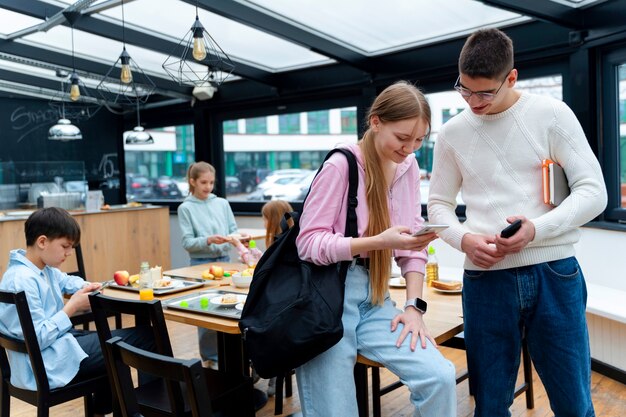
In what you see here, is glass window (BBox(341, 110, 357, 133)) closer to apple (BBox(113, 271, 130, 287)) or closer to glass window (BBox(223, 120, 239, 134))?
glass window (BBox(223, 120, 239, 134))

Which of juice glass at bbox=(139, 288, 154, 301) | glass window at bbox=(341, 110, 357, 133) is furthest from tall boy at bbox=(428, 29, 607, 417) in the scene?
glass window at bbox=(341, 110, 357, 133)

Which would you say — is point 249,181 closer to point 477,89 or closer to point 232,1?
point 232,1

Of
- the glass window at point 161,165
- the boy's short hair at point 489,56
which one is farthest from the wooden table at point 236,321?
the glass window at point 161,165

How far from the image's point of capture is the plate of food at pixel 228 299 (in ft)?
7.63

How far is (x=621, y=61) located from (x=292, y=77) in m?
3.30

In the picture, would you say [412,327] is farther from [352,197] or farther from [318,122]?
[318,122]

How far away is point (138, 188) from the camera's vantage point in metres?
8.27

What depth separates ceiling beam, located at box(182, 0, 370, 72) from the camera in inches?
165

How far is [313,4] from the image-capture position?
4230 millimetres

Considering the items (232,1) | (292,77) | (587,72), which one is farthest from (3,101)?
(587,72)

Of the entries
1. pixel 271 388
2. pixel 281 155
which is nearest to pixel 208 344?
pixel 271 388

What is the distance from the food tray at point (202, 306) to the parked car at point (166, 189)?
5400 mm

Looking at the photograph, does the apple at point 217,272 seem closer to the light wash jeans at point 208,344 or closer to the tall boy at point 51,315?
the tall boy at point 51,315

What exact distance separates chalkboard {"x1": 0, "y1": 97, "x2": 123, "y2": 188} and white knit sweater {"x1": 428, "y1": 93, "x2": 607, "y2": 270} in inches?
290
